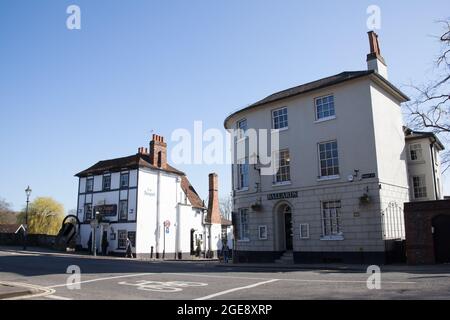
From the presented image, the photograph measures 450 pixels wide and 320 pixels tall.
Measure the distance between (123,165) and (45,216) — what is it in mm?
35660

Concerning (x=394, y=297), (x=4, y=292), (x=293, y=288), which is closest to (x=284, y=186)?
(x=293, y=288)

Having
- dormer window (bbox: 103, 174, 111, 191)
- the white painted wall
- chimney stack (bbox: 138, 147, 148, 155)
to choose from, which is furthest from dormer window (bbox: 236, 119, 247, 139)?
dormer window (bbox: 103, 174, 111, 191)

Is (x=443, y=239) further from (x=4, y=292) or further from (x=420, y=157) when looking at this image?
(x=4, y=292)

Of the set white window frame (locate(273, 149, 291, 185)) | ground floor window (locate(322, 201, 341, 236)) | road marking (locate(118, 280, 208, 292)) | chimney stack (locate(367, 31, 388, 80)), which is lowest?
road marking (locate(118, 280, 208, 292))

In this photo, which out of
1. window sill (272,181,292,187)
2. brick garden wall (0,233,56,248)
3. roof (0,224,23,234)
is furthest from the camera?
roof (0,224,23,234)

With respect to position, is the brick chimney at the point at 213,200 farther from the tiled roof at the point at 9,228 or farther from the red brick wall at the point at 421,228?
the tiled roof at the point at 9,228

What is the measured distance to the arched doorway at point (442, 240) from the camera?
789 inches

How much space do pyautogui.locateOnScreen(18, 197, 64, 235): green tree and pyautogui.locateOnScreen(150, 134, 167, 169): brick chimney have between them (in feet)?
113

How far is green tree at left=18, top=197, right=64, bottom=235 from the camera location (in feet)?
219

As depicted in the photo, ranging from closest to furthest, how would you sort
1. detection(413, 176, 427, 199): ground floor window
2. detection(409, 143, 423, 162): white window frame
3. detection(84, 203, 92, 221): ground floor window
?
detection(409, 143, 423, 162): white window frame, detection(413, 176, 427, 199): ground floor window, detection(84, 203, 92, 221): ground floor window

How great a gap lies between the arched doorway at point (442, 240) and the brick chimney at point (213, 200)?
28.3 m

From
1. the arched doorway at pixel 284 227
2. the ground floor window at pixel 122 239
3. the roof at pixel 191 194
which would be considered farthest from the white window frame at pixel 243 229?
the roof at pixel 191 194

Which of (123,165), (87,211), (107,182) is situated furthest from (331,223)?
(87,211)

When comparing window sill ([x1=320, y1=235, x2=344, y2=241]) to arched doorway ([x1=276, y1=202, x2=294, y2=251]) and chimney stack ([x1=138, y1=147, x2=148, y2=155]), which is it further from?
chimney stack ([x1=138, y1=147, x2=148, y2=155])
